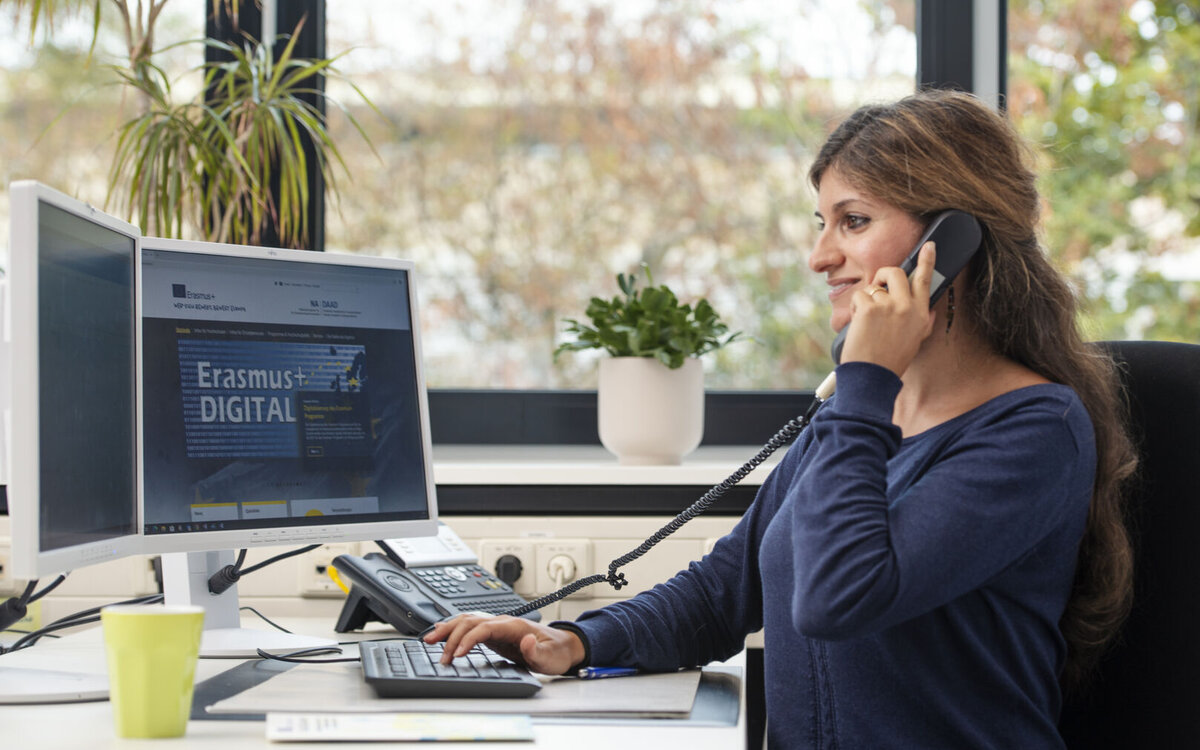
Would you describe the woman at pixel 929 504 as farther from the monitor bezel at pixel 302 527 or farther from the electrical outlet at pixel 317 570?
the electrical outlet at pixel 317 570

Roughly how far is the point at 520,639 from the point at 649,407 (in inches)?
26.2

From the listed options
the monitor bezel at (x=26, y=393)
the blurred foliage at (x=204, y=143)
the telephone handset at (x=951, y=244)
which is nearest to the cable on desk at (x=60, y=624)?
the monitor bezel at (x=26, y=393)

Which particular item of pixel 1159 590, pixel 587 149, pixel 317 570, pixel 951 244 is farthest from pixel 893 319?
pixel 587 149

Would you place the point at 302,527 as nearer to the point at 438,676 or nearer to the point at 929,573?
the point at 438,676

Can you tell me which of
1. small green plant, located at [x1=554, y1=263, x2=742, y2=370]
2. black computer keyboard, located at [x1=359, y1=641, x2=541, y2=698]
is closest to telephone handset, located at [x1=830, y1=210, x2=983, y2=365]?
black computer keyboard, located at [x1=359, y1=641, x2=541, y2=698]

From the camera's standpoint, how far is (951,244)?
1202 millimetres

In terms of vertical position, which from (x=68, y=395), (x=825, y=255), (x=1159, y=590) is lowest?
(x=1159, y=590)

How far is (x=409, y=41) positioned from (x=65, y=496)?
1382 mm

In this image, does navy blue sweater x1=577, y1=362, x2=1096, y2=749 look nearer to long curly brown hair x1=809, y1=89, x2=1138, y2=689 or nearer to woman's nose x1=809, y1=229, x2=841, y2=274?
long curly brown hair x1=809, y1=89, x2=1138, y2=689

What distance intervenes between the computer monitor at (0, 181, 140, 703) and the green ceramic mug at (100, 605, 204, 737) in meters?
0.13

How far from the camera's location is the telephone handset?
119 cm

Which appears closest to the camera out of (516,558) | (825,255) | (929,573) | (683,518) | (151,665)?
(151,665)

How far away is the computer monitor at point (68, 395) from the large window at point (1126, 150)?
5.67 ft

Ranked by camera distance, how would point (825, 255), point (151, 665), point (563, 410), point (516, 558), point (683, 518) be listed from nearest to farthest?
point (151, 665) < point (825, 255) < point (683, 518) < point (516, 558) < point (563, 410)
